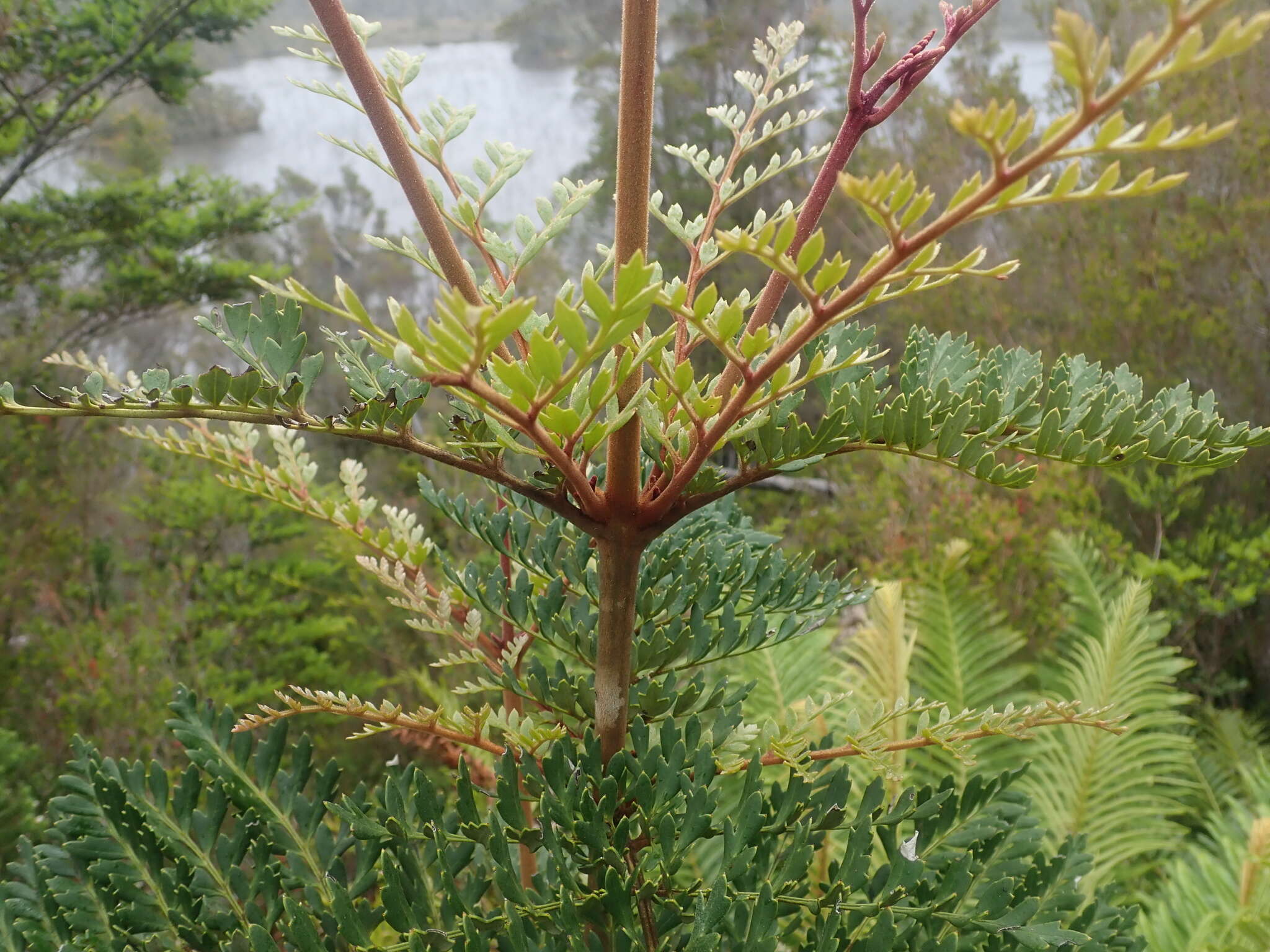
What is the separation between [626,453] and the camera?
42 centimetres

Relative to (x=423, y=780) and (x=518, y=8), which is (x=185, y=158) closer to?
(x=518, y=8)

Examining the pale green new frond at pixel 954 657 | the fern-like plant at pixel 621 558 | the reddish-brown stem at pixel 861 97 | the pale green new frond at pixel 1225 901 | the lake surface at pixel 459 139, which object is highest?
the lake surface at pixel 459 139

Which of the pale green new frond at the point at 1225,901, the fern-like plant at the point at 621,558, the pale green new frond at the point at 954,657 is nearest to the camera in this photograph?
the fern-like plant at the point at 621,558

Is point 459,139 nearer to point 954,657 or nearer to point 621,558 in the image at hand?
point 954,657

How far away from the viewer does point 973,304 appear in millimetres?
4855

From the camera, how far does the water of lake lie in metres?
7.52

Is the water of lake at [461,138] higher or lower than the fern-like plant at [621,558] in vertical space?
higher

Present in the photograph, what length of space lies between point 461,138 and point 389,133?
826 cm

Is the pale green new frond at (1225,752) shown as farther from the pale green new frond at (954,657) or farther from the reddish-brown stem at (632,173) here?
the reddish-brown stem at (632,173)

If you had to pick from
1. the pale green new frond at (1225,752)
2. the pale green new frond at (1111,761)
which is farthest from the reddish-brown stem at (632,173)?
the pale green new frond at (1225,752)

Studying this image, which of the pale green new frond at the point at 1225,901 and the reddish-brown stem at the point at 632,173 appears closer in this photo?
the reddish-brown stem at the point at 632,173

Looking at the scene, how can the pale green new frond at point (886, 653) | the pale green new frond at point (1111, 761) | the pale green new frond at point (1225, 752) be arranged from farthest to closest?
the pale green new frond at point (1225, 752)
the pale green new frond at point (1111, 761)
the pale green new frond at point (886, 653)

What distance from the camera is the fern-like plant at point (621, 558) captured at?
330 mm

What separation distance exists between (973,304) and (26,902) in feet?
16.7
